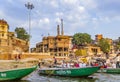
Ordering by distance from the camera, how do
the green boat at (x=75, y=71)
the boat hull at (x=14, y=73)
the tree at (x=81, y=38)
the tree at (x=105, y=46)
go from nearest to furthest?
the boat hull at (x=14, y=73) → the green boat at (x=75, y=71) → the tree at (x=105, y=46) → the tree at (x=81, y=38)

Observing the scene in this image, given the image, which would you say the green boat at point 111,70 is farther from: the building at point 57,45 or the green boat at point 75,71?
the building at point 57,45

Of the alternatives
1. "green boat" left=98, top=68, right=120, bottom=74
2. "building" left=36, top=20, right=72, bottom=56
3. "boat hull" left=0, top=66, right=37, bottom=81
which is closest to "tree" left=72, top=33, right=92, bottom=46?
"building" left=36, top=20, right=72, bottom=56

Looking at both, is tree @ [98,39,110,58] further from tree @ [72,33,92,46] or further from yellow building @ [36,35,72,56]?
yellow building @ [36,35,72,56]

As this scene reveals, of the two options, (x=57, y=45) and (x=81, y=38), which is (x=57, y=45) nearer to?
(x=57, y=45)

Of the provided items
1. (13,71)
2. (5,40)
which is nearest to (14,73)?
(13,71)

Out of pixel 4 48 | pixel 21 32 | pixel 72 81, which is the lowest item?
pixel 72 81

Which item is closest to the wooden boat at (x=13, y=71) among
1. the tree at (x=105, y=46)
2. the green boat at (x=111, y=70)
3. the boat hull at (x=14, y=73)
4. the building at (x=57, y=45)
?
the boat hull at (x=14, y=73)

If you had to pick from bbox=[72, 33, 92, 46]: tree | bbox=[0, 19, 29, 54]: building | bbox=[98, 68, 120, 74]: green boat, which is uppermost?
bbox=[72, 33, 92, 46]: tree

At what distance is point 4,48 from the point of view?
77.9m

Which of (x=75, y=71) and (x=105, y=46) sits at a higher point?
(x=105, y=46)

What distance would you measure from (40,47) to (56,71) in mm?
71928

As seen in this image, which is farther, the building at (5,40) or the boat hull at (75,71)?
the building at (5,40)

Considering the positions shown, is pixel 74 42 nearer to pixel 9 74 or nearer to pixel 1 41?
pixel 1 41

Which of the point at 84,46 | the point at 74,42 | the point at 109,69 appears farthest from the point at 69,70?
the point at 74,42
